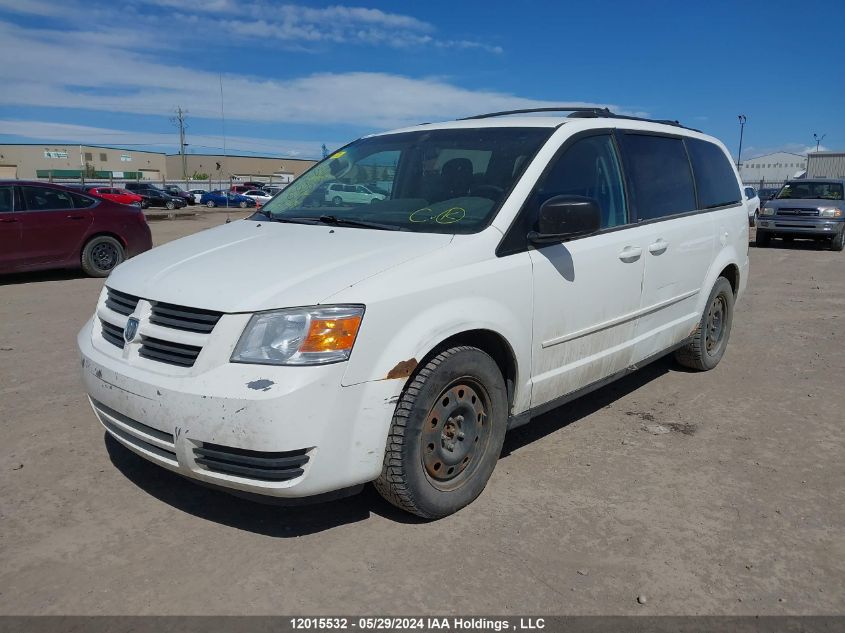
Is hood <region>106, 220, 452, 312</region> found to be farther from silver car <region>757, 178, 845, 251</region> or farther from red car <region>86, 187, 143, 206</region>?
red car <region>86, 187, 143, 206</region>

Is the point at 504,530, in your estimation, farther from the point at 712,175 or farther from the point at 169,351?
the point at 712,175

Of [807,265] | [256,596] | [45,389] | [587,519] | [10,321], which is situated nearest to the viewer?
[256,596]

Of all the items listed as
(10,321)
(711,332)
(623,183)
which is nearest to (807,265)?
(711,332)

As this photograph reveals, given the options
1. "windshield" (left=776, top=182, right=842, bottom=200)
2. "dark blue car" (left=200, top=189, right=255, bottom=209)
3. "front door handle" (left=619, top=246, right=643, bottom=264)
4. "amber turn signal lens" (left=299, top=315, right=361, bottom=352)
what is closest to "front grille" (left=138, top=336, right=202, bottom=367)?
"amber turn signal lens" (left=299, top=315, right=361, bottom=352)

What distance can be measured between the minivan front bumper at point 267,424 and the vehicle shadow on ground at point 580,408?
1.42 meters

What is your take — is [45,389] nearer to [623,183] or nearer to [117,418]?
[117,418]

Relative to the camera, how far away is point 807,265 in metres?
13.8

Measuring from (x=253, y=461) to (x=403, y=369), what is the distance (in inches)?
27.7

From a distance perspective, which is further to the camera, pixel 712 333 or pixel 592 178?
pixel 712 333

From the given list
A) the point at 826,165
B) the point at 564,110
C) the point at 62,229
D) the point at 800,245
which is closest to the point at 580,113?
the point at 564,110

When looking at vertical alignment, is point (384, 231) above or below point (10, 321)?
above

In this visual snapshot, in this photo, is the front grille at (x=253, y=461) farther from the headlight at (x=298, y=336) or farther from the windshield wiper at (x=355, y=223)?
the windshield wiper at (x=355, y=223)

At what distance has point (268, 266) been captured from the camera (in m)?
3.13

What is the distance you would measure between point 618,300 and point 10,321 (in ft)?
21.1
